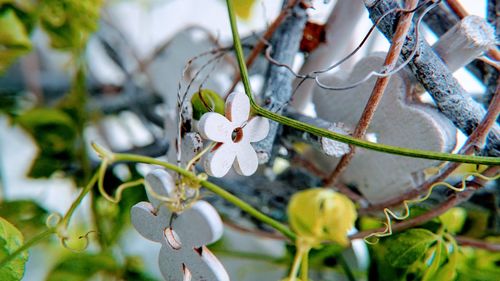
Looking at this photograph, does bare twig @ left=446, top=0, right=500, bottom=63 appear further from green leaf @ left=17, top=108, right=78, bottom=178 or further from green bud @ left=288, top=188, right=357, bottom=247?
green leaf @ left=17, top=108, right=78, bottom=178

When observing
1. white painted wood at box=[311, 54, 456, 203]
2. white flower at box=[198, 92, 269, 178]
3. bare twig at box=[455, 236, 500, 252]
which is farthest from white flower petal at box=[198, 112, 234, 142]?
bare twig at box=[455, 236, 500, 252]

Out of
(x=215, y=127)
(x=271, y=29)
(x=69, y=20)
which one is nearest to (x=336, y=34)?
(x=271, y=29)

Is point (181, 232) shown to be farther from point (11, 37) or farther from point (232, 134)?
point (11, 37)

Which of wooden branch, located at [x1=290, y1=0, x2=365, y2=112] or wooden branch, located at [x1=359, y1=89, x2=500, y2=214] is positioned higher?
wooden branch, located at [x1=290, y1=0, x2=365, y2=112]

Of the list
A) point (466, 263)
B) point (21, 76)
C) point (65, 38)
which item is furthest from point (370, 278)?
point (21, 76)

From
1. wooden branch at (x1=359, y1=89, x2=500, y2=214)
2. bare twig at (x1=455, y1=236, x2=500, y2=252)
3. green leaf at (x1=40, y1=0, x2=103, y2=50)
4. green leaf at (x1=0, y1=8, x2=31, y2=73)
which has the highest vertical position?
green leaf at (x1=0, y1=8, x2=31, y2=73)

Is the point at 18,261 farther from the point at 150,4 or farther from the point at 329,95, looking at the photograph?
the point at 150,4
